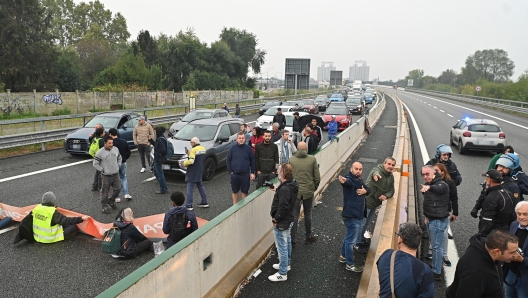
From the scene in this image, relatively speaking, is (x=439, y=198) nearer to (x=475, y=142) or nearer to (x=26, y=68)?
(x=475, y=142)

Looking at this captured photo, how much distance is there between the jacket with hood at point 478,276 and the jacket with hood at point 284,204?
7.86ft

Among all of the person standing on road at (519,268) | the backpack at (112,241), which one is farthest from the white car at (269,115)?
the person standing on road at (519,268)

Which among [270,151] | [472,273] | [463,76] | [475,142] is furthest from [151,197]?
[463,76]

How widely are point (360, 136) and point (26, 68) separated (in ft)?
140

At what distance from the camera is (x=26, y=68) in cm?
4541

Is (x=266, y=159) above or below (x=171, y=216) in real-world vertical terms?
above

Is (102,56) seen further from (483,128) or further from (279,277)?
(279,277)

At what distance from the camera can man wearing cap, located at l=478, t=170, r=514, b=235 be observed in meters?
5.12

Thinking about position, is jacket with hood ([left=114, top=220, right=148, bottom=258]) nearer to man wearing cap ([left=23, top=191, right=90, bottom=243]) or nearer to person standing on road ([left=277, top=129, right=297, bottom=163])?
man wearing cap ([left=23, top=191, right=90, bottom=243])

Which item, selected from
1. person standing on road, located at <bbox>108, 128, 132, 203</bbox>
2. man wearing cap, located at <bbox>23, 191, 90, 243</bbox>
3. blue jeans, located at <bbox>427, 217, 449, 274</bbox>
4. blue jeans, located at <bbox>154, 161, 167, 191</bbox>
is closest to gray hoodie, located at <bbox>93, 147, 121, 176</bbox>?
person standing on road, located at <bbox>108, 128, 132, 203</bbox>

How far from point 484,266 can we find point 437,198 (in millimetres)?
2330

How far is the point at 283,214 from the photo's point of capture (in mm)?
5293

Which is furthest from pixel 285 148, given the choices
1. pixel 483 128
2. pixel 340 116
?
pixel 340 116

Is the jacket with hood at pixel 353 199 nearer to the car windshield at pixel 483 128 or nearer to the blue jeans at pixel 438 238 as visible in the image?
the blue jeans at pixel 438 238
